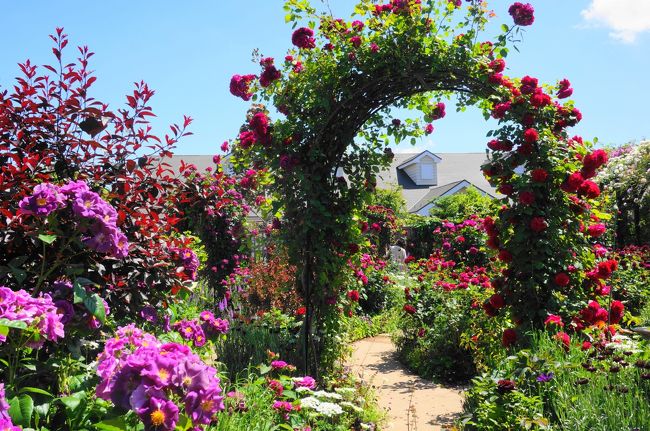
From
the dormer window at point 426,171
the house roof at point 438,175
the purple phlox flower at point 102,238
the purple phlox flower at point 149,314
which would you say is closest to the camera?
the purple phlox flower at point 102,238

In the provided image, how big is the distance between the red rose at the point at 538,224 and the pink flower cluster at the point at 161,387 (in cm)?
302

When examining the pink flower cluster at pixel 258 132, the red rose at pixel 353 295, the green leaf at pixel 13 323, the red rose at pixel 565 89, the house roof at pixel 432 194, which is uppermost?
the house roof at pixel 432 194

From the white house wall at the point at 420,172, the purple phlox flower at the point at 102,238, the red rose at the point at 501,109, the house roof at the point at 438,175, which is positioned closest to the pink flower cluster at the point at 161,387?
the purple phlox flower at the point at 102,238

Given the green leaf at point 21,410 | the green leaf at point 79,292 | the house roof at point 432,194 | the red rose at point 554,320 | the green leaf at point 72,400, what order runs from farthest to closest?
the house roof at point 432,194 → the red rose at point 554,320 → the green leaf at point 79,292 → the green leaf at point 72,400 → the green leaf at point 21,410

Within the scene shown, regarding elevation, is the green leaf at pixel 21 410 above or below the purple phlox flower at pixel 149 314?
below

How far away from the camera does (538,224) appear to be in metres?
3.86

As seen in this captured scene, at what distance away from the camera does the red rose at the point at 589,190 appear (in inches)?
152

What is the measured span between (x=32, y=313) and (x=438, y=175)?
23445mm

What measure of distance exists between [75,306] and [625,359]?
268cm

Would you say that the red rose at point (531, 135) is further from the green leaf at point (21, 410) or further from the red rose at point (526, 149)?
the green leaf at point (21, 410)

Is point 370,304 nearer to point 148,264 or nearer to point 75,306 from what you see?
point 148,264

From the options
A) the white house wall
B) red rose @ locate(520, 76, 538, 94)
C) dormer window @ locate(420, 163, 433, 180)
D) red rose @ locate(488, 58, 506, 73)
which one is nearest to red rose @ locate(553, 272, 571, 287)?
red rose @ locate(520, 76, 538, 94)

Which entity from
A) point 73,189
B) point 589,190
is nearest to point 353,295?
point 589,190

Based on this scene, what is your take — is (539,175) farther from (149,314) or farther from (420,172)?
(420,172)
